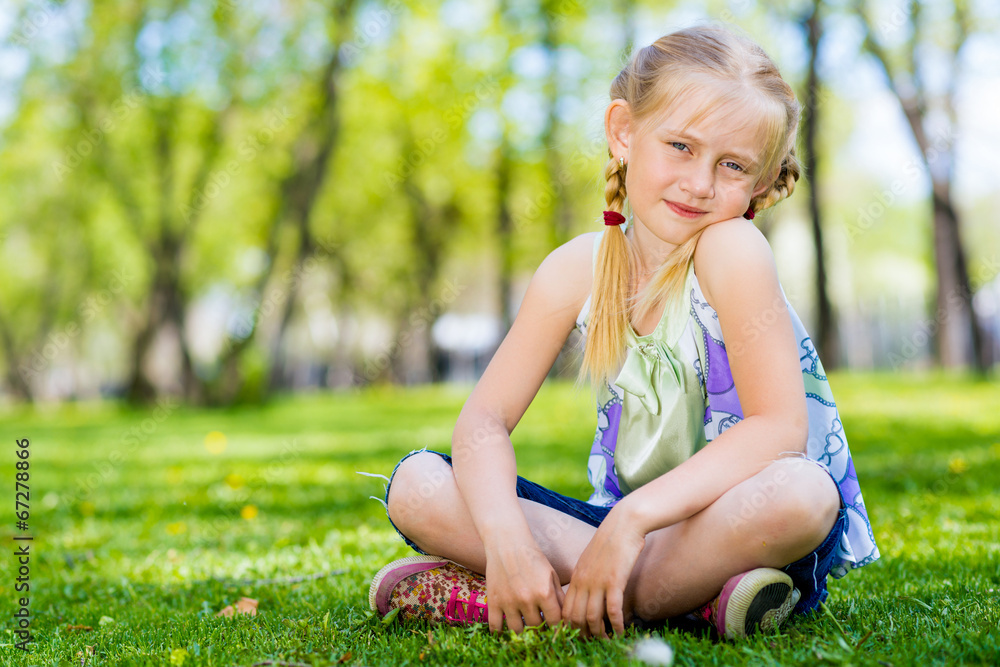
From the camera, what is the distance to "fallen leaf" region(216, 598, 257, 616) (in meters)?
2.66

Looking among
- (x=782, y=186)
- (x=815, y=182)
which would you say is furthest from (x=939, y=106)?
(x=782, y=186)

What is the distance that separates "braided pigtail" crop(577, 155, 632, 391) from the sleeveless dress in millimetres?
41

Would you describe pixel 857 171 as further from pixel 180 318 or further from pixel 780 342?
pixel 780 342

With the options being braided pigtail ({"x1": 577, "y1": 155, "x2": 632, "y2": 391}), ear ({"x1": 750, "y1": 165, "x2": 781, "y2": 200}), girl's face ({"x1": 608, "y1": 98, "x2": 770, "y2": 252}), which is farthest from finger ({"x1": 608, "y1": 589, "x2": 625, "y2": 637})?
ear ({"x1": 750, "y1": 165, "x2": 781, "y2": 200})

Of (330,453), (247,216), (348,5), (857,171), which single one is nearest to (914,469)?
(330,453)

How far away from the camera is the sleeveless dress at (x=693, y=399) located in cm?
236

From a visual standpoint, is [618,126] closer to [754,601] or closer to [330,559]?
[754,601]

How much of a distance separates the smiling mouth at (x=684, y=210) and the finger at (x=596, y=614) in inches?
39.4

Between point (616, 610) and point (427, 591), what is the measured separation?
60 centimetres

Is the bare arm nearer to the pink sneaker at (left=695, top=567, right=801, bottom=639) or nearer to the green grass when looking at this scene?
the green grass

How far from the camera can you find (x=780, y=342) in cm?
214

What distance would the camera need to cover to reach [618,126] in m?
2.54

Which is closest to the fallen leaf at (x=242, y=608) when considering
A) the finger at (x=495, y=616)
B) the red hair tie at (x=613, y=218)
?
the finger at (x=495, y=616)

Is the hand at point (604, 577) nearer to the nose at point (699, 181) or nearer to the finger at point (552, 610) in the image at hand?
the finger at point (552, 610)
